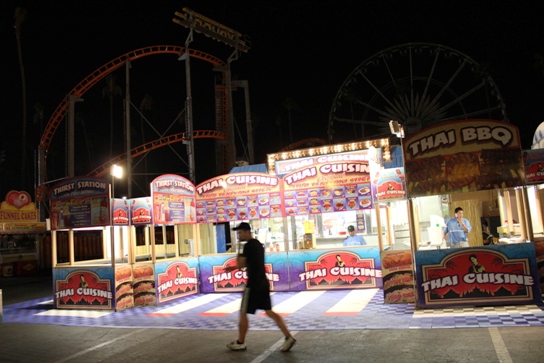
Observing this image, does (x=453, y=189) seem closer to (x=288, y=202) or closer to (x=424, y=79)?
(x=288, y=202)

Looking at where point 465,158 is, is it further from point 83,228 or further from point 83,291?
point 83,291

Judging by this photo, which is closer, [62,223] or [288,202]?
[62,223]

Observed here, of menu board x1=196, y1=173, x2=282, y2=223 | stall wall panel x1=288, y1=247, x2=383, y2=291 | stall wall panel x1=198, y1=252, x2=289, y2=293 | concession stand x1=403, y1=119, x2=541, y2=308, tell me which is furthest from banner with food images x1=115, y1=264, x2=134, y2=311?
concession stand x1=403, y1=119, x2=541, y2=308

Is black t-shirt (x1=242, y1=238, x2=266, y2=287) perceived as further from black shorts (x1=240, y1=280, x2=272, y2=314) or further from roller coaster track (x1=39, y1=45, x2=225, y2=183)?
roller coaster track (x1=39, y1=45, x2=225, y2=183)

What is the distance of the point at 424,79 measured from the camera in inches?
1096

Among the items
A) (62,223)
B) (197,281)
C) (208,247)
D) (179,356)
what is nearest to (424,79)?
(208,247)

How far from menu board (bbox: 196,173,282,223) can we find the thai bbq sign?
470cm

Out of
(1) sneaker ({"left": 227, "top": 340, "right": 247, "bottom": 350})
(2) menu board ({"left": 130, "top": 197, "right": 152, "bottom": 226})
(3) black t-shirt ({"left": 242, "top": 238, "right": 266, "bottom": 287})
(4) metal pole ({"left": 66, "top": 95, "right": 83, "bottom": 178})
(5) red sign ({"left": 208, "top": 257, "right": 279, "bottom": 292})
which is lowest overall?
(1) sneaker ({"left": 227, "top": 340, "right": 247, "bottom": 350})

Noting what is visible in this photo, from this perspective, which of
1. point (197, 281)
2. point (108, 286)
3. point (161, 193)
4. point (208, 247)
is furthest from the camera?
point (208, 247)

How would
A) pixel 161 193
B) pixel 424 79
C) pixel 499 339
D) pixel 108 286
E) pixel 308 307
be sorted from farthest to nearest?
pixel 424 79, pixel 161 193, pixel 108 286, pixel 308 307, pixel 499 339

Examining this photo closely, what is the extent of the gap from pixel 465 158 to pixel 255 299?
4323mm

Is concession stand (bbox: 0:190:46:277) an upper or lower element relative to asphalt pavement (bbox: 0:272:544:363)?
upper

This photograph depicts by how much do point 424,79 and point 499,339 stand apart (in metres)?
24.8

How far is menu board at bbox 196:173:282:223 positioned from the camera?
38.5ft
